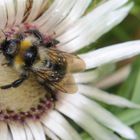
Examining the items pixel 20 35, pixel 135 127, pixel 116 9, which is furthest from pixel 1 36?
pixel 135 127

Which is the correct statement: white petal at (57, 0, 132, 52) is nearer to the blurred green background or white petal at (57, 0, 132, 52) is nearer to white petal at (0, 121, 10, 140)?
the blurred green background

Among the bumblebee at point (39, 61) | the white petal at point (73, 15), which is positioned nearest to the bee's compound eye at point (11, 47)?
the bumblebee at point (39, 61)

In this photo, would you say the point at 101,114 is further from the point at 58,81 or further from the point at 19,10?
the point at 19,10

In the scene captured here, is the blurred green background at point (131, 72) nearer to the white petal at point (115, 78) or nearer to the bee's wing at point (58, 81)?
the white petal at point (115, 78)

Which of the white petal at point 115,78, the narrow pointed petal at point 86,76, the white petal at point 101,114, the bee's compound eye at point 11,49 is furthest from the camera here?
the white petal at point 115,78

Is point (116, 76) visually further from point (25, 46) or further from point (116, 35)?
point (25, 46)

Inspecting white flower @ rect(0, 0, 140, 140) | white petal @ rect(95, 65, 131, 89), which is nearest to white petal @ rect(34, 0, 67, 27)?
white flower @ rect(0, 0, 140, 140)
